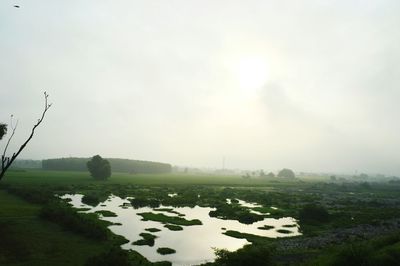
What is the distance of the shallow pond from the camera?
1636 inches

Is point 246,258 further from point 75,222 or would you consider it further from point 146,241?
point 75,222

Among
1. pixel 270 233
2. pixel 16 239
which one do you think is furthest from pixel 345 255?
pixel 16 239

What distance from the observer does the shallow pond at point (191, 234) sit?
41.6m

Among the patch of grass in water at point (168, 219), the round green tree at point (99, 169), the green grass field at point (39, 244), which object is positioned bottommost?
the patch of grass in water at point (168, 219)

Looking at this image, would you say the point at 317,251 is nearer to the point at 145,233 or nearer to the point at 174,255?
the point at 174,255

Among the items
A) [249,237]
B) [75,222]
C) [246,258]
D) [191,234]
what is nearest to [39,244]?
[75,222]

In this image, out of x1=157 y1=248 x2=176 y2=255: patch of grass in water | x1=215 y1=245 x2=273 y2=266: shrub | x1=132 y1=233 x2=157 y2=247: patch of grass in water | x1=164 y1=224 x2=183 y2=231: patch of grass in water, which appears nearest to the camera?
x1=215 y1=245 x2=273 y2=266: shrub

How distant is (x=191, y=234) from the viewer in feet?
180

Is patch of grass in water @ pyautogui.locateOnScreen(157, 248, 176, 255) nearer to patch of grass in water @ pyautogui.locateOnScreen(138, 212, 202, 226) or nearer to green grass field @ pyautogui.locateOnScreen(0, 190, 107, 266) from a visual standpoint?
green grass field @ pyautogui.locateOnScreen(0, 190, 107, 266)

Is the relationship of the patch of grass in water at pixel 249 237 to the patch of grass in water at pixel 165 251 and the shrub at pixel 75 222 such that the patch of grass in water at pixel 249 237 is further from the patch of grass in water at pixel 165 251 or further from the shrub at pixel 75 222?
the shrub at pixel 75 222

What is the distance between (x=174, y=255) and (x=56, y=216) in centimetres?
2271

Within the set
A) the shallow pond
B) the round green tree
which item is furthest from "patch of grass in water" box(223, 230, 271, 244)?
the round green tree

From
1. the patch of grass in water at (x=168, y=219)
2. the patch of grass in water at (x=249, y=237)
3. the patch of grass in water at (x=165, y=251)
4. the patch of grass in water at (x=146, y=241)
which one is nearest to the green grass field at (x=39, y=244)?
the patch of grass in water at (x=146, y=241)

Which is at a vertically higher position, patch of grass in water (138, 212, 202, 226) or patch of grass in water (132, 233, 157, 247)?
patch of grass in water (132, 233, 157, 247)
